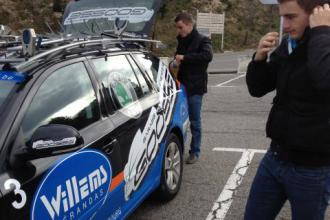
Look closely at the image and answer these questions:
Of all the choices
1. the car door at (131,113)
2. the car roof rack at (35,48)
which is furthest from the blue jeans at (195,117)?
the car roof rack at (35,48)

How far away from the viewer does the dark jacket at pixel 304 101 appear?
194 centimetres

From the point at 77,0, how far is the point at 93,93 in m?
3.43

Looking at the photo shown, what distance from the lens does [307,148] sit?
6.97ft

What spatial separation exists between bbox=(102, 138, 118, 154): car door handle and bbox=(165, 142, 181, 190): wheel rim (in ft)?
4.09

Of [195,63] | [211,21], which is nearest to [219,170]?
[195,63]

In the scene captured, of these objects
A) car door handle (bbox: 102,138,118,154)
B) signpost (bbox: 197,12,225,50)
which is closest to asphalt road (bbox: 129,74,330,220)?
car door handle (bbox: 102,138,118,154)

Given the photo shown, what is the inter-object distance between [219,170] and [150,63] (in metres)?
1.84

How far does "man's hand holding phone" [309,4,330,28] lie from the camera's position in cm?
194

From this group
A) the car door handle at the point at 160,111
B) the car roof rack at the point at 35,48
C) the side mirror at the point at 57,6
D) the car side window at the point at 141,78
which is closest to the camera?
the car roof rack at the point at 35,48

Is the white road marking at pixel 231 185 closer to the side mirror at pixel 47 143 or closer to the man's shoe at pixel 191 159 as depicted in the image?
the man's shoe at pixel 191 159

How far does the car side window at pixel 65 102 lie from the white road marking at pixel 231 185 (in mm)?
1784

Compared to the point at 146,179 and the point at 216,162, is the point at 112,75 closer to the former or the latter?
the point at 146,179

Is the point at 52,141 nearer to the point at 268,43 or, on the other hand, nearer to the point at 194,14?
the point at 268,43

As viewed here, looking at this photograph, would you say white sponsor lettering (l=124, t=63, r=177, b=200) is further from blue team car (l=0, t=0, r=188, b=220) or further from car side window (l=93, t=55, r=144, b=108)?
car side window (l=93, t=55, r=144, b=108)
